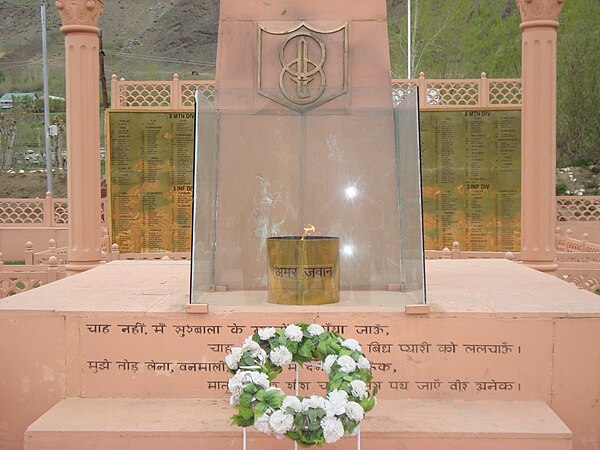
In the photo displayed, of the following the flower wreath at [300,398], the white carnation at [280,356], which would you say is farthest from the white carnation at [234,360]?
the white carnation at [280,356]

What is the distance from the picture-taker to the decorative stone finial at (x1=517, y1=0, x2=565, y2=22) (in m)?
7.68

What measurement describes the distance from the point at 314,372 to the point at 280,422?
55.8 inches

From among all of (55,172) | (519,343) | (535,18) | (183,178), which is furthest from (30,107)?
(519,343)

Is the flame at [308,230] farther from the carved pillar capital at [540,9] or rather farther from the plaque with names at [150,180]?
the plaque with names at [150,180]

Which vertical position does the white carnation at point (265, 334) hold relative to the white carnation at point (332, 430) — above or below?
above

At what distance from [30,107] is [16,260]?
1083 inches

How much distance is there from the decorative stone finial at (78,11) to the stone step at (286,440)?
16.7 ft

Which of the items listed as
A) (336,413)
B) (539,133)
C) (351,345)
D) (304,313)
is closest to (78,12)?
(539,133)

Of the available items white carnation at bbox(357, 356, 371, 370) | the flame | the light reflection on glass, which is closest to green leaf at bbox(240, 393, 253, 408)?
white carnation at bbox(357, 356, 371, 370)

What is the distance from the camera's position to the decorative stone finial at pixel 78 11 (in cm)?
798

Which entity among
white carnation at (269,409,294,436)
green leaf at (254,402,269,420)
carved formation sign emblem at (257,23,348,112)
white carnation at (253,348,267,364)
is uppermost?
carved formation sign emblem at (257,23,348,112)

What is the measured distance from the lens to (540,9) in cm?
770

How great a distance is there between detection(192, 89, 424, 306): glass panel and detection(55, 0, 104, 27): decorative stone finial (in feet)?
11.0

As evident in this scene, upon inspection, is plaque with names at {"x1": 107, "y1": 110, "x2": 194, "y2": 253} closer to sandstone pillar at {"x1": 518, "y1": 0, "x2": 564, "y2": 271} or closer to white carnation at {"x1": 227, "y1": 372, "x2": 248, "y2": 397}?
sandstone pillar at {"x1": 518, "y1": 0, "x2": 564, "y2": 271}
